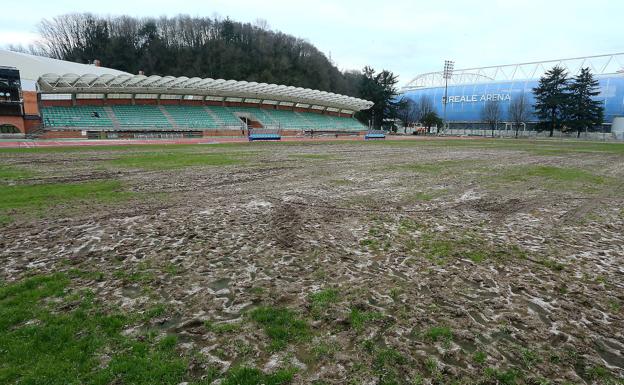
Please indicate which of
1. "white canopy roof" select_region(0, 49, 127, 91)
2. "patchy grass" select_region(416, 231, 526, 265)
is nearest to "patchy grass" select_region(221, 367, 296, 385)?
"patchy grass" select_region(416, 231, 526, 265)

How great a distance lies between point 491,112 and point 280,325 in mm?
107361

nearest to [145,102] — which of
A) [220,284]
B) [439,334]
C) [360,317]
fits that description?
[220,284]

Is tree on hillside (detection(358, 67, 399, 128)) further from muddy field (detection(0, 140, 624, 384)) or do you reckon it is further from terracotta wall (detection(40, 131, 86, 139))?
muddy field (detection(0, 140, 624, 384))

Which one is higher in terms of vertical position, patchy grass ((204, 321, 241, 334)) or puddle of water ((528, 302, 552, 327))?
patchy grass ((204, 321, 241, 334))

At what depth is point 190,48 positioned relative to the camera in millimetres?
108062

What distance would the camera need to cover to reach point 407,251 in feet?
22.6

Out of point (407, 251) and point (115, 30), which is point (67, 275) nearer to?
point (407, 251)

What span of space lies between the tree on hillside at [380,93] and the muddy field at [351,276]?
3804 inches

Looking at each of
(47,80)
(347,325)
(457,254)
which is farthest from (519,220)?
(47,80)

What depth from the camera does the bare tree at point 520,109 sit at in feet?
294

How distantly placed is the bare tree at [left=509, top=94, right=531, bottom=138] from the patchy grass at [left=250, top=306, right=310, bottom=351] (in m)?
102

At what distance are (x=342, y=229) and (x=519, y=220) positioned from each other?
197 inches

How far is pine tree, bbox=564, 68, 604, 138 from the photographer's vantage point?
78688mm

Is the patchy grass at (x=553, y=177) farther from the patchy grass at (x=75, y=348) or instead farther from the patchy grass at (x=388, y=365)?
the patchy grass at (x=75, y=348)
